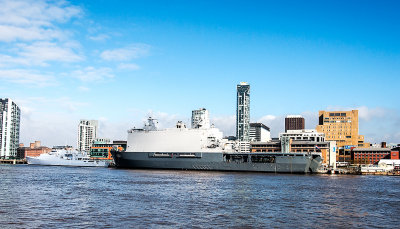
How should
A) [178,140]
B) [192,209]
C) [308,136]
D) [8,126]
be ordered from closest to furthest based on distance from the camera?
[192,209], [178,140], [308,136], [8,126]

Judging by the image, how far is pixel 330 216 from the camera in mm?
28531

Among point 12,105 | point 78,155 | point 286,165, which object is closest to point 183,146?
point 286,165

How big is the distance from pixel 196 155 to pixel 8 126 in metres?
135

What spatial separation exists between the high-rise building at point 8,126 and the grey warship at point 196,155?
112m

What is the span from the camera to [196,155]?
285ft

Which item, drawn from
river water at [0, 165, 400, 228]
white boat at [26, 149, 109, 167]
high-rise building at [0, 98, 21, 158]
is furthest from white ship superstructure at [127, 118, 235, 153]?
high-rise building at [0, 98, 21, 158]

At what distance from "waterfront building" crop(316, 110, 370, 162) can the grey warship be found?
8723 cm

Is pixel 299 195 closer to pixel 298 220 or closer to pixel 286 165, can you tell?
pixel 298 220

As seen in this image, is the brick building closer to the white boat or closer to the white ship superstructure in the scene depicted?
the white ship superstructure

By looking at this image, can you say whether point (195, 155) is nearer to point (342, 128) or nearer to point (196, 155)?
point (196, 155)

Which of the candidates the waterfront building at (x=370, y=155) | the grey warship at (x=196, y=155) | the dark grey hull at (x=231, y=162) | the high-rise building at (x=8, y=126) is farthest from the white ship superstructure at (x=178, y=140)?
the high-rise building at (x=8, y=126)

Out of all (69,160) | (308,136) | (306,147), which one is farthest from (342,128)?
(69,160)

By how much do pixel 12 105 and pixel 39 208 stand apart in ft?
578

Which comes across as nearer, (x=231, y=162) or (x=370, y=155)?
(x=231, y=162)
